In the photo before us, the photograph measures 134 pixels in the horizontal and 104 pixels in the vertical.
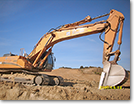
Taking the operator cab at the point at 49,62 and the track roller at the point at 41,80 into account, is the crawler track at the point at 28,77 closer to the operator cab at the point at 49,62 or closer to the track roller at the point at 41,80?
the track roller at the point at 41,80

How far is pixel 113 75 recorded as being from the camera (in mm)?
6840

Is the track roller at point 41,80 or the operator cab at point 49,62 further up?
the operator cab at point 49,62

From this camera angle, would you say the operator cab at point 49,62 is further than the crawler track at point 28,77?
Yes

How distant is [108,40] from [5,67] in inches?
316

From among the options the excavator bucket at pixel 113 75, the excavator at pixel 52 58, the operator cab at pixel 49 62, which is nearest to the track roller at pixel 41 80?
the excavator at pixel 52 58

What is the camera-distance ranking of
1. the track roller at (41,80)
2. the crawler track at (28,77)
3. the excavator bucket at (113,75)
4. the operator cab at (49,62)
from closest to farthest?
the excavator bucket at (113,75) → the track roller at (41,80) → the crawler track at (28,77) → the operator cab at (49,62)

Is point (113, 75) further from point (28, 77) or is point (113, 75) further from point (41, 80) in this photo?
point (28, 77)

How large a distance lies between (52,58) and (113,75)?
19.2 ft

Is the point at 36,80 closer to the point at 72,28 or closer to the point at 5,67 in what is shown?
the point at 5,67

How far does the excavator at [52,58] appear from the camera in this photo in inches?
274

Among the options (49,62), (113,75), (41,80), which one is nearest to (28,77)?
(41,80)

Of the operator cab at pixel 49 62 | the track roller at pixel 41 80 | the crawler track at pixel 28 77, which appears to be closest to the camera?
the track roller at pixel 41 80

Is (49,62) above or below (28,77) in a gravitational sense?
above
